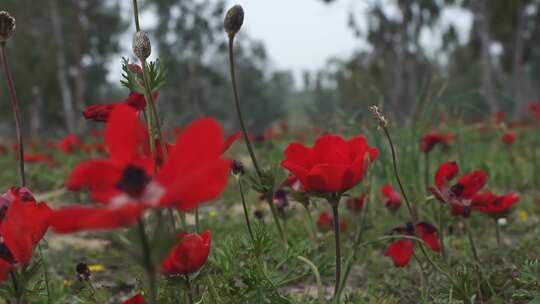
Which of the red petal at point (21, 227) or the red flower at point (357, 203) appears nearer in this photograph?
the red petal at point (21, 227)

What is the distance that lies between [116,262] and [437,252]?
37.1 inches

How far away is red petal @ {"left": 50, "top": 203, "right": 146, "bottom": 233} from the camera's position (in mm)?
505

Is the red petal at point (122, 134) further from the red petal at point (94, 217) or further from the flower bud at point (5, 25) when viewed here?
the flower bud at point (5, 25)

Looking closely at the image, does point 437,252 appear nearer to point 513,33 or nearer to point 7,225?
point 7,225

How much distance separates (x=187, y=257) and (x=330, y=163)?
0.32 metres

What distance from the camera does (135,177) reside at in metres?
0.61

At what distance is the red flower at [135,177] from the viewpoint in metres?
0.52

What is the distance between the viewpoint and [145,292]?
3.59 ft

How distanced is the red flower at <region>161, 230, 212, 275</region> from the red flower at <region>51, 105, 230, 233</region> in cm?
28

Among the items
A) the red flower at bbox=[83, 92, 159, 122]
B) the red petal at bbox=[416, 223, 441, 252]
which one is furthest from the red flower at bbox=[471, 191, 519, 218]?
the red flower at bbox=[83, 92, 159, 122]

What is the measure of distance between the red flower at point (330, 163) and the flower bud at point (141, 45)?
0.32 metres

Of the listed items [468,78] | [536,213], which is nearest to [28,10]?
[536,213]

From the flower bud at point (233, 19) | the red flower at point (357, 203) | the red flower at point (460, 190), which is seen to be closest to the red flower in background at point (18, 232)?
the flower bud at point (233, 19)

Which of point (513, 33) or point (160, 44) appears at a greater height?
point (160, 44)
